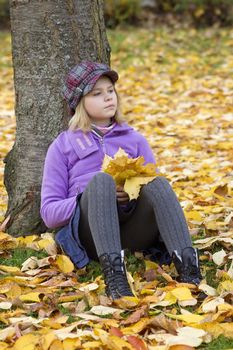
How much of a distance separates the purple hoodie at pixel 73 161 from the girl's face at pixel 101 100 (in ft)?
0.40

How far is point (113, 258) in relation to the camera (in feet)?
11.3

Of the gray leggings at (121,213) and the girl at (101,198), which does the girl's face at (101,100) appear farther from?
the gray leggings at (121,213)

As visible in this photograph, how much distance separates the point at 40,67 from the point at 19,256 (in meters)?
1.03

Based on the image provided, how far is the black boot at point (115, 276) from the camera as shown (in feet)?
11.0

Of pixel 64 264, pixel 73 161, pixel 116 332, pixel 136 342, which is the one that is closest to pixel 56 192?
pixel 73 161

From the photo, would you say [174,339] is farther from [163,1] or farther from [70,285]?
[163,1]

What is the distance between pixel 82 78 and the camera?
3.88 m

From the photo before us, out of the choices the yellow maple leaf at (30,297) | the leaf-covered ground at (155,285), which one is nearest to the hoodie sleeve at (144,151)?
the leaf-covered ground at (155,285)

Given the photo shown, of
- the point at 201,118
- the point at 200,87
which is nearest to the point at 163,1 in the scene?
the point at 200,87

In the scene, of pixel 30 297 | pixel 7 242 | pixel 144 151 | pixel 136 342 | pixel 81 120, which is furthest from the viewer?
pixel 7 242

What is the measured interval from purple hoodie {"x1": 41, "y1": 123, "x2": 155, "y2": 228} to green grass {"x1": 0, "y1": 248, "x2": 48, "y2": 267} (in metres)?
0.21

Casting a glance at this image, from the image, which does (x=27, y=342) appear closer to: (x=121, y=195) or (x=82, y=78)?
(x=121, y=195)

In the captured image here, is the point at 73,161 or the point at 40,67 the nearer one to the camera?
the point at 73,161

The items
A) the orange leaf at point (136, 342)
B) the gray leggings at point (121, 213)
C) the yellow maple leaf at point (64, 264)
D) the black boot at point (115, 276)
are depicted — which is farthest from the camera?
the yellow maple leaf at point (64, 264)
